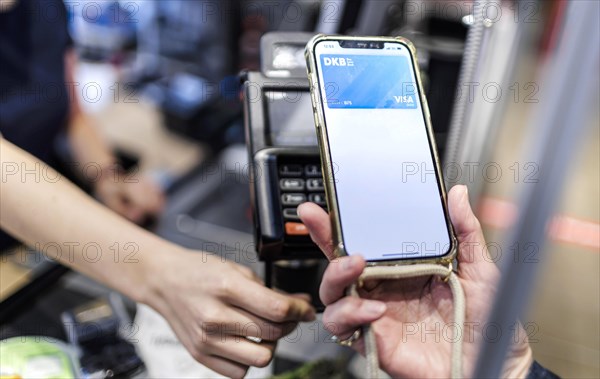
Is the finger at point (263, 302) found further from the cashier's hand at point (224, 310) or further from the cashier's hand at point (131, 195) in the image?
the cashier's hand at point (131, 195)

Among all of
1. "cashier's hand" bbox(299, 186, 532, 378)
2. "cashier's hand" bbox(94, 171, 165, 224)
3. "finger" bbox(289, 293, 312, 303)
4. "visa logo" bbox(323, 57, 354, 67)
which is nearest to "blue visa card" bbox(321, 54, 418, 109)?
"visa logo" bbox(323, 57, 354, 67)

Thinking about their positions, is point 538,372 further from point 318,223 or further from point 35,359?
point 35,359

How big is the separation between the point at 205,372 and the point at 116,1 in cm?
166

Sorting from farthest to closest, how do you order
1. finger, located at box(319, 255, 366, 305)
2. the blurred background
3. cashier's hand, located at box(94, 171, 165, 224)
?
cashier's hand, located at box(94, 171, 165, 224) < the blurred background < finger, located at box(319, 255, 366, 305)

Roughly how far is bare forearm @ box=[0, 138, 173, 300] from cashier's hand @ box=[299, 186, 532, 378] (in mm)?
205

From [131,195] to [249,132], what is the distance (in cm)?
54

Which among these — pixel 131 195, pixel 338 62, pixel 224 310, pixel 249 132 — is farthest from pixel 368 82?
pixel 131 195

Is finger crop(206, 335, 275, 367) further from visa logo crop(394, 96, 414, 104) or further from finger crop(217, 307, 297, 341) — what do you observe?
visa logo crop(394, 96, 414, 104)

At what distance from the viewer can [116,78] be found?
192cm

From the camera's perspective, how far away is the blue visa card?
52cm

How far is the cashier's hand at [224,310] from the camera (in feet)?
1.83

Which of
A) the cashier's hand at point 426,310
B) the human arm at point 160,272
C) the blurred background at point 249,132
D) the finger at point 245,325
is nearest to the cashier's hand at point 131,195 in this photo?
the blurred background at point 249,132

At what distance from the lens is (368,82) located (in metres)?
0.53

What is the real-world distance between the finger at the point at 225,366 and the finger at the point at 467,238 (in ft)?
0.79
